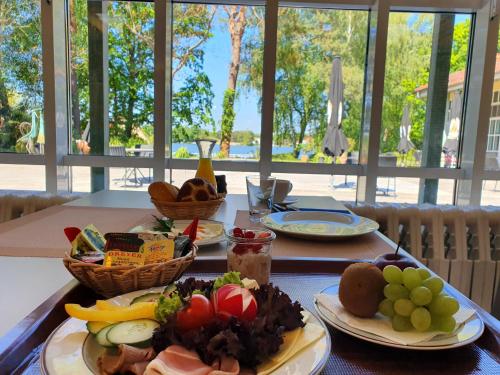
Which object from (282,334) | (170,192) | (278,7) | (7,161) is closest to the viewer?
(282,334)

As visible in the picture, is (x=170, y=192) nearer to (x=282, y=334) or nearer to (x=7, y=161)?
(x=282, y=334)

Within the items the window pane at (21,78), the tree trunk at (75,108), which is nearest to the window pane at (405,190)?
the tree trunk at (75,108)

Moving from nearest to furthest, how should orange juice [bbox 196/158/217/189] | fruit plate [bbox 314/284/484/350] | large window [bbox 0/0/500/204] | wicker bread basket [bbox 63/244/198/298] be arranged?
1. fruit plate [bbox 314/284/484/350]
2. wicker bread basket [bbox 63/244/198/298]
3. orange juice [bbox 196/158/217/189]
4. large window [bbox 0/0/500/204]

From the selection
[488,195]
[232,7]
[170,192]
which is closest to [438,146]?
[488,195]

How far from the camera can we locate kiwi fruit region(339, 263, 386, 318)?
0.57 meters

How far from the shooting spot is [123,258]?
649mm

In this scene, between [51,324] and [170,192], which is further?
[170,192]

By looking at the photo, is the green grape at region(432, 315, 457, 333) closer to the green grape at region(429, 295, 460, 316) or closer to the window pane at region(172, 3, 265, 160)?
the green grape at region(429, 295, 460, 316)

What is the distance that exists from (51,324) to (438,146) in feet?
9.26

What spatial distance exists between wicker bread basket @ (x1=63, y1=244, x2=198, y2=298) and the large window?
204 centimetres

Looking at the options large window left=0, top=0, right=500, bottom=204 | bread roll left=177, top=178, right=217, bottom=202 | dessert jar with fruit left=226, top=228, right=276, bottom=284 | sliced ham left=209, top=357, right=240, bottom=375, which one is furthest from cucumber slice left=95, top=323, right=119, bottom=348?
large window left=0, top=0, right=500, bottom=204

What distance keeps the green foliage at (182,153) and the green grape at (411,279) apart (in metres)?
2.40

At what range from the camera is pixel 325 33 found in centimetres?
273

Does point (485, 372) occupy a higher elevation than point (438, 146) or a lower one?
lower
